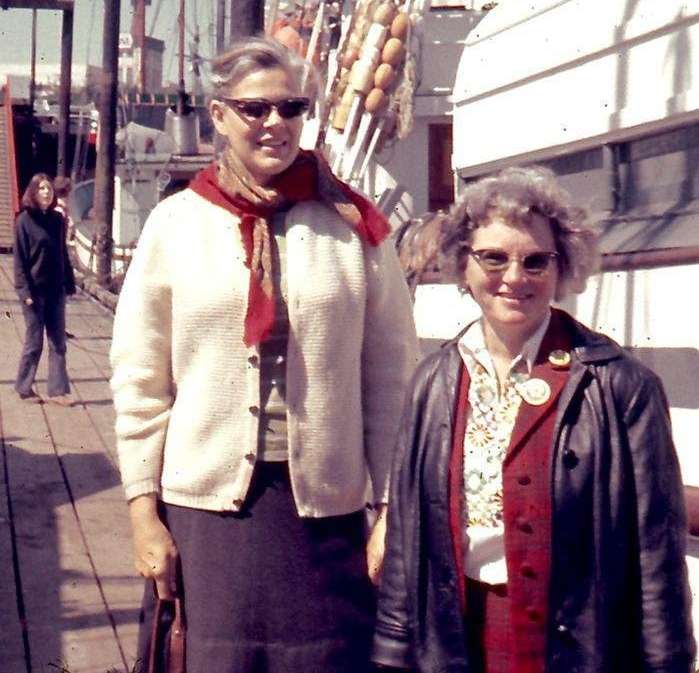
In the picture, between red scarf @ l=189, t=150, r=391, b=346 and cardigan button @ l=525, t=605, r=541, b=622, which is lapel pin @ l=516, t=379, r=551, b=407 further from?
red scarf @ l=189, t=150, r=391, b=346

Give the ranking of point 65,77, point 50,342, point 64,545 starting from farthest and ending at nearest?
1. point 65,77
2. point 50,342
3. point 64,545

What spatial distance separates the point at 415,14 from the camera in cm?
760

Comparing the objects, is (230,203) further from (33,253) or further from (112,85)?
(112,85)

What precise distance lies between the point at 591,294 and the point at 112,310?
43.7ft

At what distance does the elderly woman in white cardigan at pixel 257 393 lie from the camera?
2.94 metres

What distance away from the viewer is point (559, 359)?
8.36ft

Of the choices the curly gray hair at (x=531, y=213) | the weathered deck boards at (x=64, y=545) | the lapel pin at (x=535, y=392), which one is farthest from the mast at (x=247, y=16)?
the lapel pin at (x=535, y=392)

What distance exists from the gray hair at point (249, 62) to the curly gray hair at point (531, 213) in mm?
525

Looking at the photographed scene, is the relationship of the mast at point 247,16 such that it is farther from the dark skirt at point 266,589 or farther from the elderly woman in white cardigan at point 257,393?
the dark skirt at point 266,589

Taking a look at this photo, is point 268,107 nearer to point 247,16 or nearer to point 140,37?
point 247,16

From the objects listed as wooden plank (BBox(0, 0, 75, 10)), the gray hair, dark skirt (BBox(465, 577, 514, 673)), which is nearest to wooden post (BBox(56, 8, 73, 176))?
wooden plank (BBox(0, 0, 75, 10))

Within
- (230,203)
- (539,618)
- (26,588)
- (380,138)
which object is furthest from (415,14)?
(539,618)

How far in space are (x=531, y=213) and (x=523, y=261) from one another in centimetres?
9

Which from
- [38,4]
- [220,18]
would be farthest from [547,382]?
[220,18]
